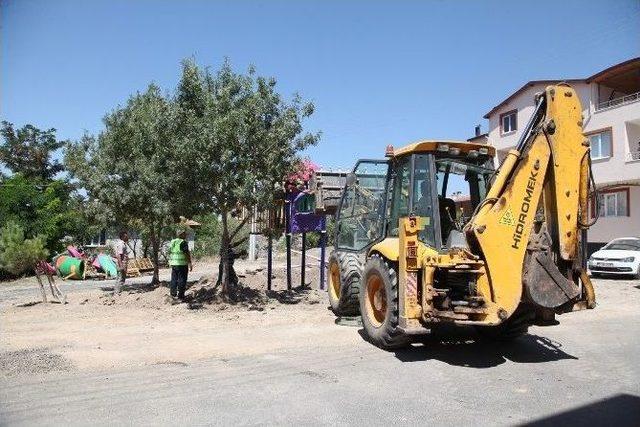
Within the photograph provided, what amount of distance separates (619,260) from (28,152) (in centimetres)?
3214

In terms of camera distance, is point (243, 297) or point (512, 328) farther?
point (243, 297)

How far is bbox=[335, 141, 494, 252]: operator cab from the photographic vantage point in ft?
23.6

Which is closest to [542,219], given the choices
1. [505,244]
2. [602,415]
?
→ [505,244]

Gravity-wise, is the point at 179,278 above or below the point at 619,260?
below

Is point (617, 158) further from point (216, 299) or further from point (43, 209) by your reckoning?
point (43, 209)

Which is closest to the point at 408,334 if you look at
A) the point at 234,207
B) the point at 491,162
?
the point at 491,162

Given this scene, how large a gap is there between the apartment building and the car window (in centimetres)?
581

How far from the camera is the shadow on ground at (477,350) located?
674 cm

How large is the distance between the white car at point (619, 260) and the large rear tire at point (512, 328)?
1200cm

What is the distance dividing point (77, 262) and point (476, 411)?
20071 millimetres

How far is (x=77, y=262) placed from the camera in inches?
843

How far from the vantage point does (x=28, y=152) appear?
32531mm

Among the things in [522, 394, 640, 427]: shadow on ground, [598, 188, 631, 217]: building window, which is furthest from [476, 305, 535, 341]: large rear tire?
[598, 188, 631, 217]: building window

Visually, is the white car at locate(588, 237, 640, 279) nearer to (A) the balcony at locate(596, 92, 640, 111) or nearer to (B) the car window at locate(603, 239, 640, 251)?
(B) the car window at locate(603, 239, 640, 251)
